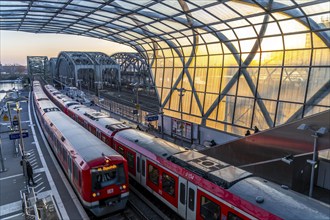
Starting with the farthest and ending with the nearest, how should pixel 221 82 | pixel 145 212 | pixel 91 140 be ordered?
pixel 221 82 < pixel 91 140 < pixel 145 212

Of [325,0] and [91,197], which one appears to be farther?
[325,0]

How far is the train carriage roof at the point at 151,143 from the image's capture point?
488 inches

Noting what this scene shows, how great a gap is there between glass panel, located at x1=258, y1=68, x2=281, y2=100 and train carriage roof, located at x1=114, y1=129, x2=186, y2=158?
11048 mm

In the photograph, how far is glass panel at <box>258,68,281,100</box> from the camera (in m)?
19.9

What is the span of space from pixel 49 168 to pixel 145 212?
Answer: 8948 millimetres

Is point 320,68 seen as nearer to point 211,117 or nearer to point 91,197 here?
point 211,117

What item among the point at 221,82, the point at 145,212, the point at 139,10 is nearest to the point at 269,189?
the point at 145,212

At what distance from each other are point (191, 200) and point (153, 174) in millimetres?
2993

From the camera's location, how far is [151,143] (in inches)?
536

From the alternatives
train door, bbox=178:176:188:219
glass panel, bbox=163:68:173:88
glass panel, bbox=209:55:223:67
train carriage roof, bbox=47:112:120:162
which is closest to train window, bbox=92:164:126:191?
train carriage roof, bbox=47:112:120:162

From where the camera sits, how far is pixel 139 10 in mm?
22016

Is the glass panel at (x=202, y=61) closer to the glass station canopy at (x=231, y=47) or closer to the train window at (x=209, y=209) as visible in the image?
the glass station canopy at (x=231, y=47)

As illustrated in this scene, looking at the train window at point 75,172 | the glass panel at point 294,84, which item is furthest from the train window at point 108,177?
the glass panel at point 294,84

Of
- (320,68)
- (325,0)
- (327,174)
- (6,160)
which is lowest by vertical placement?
(6,160)
